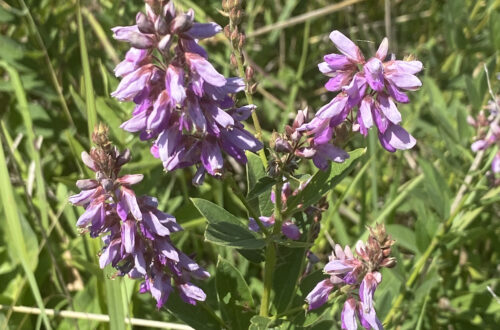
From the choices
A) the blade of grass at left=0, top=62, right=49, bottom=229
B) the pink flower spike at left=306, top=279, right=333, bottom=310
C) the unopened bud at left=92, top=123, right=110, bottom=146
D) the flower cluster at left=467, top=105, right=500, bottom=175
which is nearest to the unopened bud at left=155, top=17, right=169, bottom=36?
the unopened bud at left=92, top=123, right=110, bottom=146

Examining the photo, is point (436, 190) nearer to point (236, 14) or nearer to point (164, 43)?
point (236, 14)

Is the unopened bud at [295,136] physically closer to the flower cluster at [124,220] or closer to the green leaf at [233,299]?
the flower cluster at [124,220]

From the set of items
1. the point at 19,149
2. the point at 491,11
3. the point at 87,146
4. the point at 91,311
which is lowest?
the point at 91,311

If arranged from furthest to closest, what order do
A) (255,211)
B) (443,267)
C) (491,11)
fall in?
(491,11)
(443,267)
(255,211)

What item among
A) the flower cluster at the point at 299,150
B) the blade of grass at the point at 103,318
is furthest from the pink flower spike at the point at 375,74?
the blade of grass at the point at 103,318

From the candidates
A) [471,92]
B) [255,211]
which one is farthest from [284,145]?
[471,92]

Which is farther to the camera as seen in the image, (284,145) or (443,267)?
(443,267)

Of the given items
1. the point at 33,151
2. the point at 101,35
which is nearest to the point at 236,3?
the point at 33,151

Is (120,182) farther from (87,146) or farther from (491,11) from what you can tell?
(491,11)
